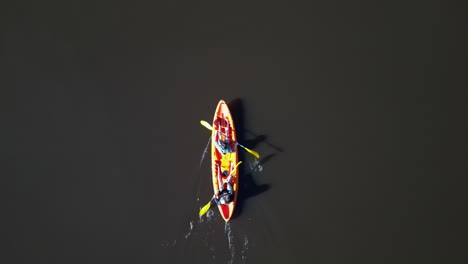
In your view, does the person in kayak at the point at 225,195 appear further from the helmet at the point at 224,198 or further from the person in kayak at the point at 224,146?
the person in kayak at the point at 224,146

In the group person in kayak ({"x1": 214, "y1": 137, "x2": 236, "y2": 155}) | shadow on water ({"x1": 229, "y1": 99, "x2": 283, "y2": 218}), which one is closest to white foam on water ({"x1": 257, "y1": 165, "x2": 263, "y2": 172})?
shadow on water ({"x1": 229, "y1": 99, "x2": 283, "y2": 218})

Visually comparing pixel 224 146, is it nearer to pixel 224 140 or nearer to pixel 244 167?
pixel 224 140

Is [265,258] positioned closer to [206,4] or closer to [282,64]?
[282,64]

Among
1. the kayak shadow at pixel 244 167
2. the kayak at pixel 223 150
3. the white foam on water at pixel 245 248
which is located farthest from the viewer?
the kayak at pixel 223 150

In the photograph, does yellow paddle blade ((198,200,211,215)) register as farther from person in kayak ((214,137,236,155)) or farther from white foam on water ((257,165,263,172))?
white foam on water ((257,165,263,172))

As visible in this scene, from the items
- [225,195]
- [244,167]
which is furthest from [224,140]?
[225,195]

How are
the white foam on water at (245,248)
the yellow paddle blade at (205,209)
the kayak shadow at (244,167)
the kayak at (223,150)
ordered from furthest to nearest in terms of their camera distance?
the kayak at (223,150)
the kayak shadow at (244,167)
the yellow paddle blade at (205,209)
the white foam on water at (245,248)

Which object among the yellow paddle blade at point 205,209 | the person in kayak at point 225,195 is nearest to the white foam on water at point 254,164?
the person in kayak at point 225,195
